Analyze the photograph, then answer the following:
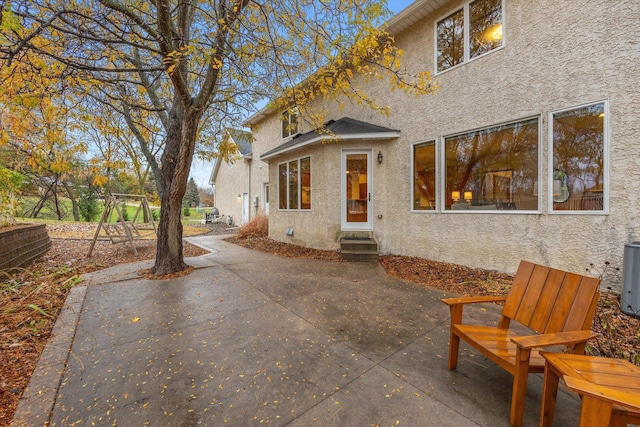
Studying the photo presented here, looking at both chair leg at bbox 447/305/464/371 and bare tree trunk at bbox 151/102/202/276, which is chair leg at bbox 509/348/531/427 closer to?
chair leg at bbox 447/305/464/371

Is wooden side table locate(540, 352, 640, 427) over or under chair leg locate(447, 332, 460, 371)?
over

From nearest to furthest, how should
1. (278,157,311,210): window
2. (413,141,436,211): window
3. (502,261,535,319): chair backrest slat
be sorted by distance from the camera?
(502,261,535,319): chair backrest slat
(413,141,436,211): window
(278,157,311,210): window

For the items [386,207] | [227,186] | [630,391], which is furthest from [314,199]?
[227,186]

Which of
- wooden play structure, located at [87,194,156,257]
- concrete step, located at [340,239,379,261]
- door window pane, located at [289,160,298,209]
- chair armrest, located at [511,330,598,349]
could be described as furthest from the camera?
door window pane, located at [289,160,298,209]

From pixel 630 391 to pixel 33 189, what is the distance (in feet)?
86.7

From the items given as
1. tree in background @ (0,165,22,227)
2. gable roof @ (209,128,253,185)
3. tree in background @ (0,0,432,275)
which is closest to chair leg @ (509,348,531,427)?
tree in background @ (0,0,432,275)

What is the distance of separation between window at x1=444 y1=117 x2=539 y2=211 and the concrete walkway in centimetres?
273

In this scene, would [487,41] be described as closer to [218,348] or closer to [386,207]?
[386,207]

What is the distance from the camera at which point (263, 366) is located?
2.42 meters

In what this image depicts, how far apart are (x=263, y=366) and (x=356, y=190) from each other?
590 centimetres

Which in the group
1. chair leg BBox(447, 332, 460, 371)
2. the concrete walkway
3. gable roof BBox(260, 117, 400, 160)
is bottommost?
the concrete walkway

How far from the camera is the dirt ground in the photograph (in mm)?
2549

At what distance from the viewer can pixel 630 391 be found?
134 centimetres

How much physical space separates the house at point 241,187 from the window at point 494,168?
878 centimetres
